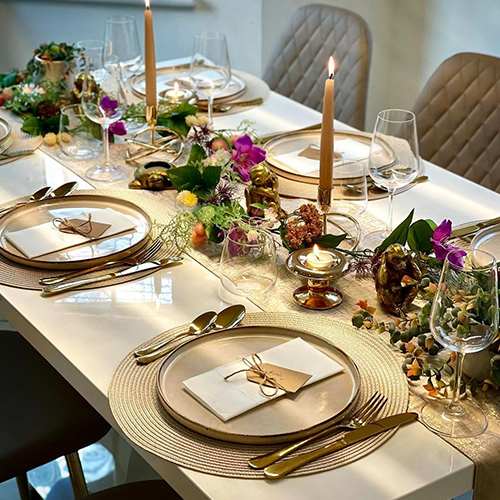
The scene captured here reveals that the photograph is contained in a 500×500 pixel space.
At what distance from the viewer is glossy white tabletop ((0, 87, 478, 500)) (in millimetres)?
852

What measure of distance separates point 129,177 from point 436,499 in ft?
3.40

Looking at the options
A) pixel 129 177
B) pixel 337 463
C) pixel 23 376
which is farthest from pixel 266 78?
pixel 337 463

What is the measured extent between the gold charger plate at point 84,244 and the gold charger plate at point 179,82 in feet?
2.25

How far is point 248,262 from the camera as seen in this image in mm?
1178

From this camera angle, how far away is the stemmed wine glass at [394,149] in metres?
1.32

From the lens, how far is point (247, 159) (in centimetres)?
159

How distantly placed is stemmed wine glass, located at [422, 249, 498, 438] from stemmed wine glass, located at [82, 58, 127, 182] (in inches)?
36.6

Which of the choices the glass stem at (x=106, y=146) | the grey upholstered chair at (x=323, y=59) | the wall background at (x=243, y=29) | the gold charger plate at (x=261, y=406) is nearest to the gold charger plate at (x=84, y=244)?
the glass stem at (x=106, y=146)

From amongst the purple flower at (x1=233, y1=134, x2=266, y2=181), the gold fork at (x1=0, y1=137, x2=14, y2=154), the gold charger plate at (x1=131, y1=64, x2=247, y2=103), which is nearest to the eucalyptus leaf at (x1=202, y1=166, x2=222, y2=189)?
the purple flower at (x1=233, y1=134, x2=266, y2=181)

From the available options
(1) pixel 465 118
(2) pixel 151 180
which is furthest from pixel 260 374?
(1) pixel 465 118

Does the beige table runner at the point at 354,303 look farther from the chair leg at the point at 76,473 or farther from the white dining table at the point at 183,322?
the chair leg at the point at 76,473

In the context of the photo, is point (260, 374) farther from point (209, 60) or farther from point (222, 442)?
point (209, 60)

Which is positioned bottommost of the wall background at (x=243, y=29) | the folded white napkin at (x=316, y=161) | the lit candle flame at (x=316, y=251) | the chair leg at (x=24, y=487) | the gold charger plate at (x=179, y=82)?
the chair leg at (x=24, y=487)

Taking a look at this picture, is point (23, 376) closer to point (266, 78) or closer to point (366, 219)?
point (366, 219)
